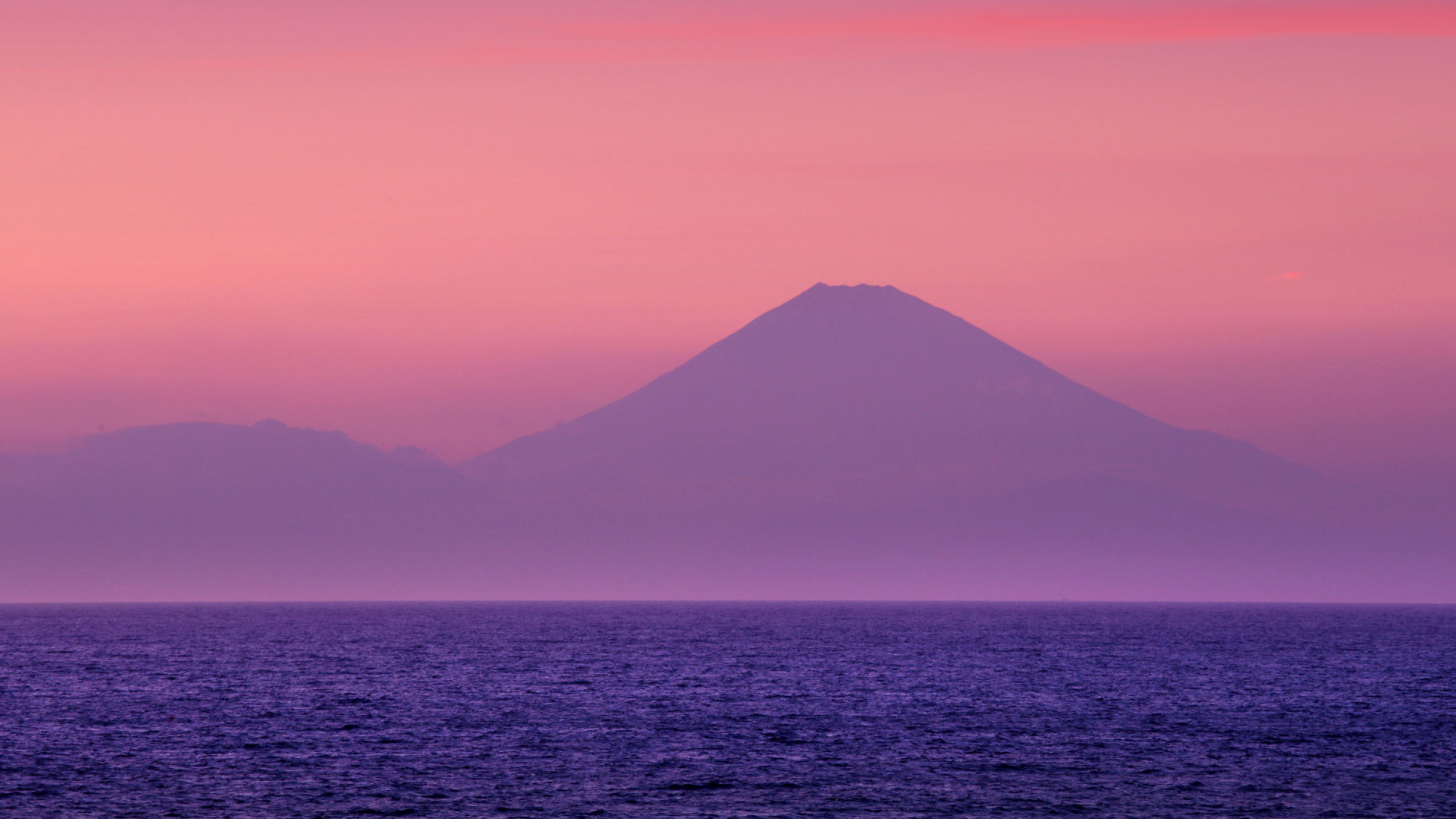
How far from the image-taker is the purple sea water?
6206cm

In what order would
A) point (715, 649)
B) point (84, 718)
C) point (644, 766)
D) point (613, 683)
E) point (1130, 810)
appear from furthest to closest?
point (715, 649), point (613, 683), point (84, 718), point (644, 766), point (1130, 810)

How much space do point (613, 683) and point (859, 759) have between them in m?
44.9

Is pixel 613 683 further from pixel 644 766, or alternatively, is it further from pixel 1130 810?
pixel 1130 810

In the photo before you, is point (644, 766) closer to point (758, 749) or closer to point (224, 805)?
point (758, 749)

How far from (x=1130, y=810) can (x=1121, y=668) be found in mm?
83180

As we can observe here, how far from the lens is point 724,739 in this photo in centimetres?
8144

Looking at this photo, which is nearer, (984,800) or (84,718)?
(984,800)

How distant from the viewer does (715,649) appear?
17162 cm

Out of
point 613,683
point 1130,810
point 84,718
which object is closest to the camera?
point 1130,810

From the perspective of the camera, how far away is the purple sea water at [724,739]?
62062mm

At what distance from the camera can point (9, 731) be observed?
274 ft

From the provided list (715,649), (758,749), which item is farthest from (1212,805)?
(715,649)

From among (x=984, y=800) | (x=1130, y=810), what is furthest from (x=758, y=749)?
(x=1130, y=810)

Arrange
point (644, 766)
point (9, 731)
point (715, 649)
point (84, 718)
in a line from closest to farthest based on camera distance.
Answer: point (644, 766), point (9, 731), point (84, 718), point (715, 649)
